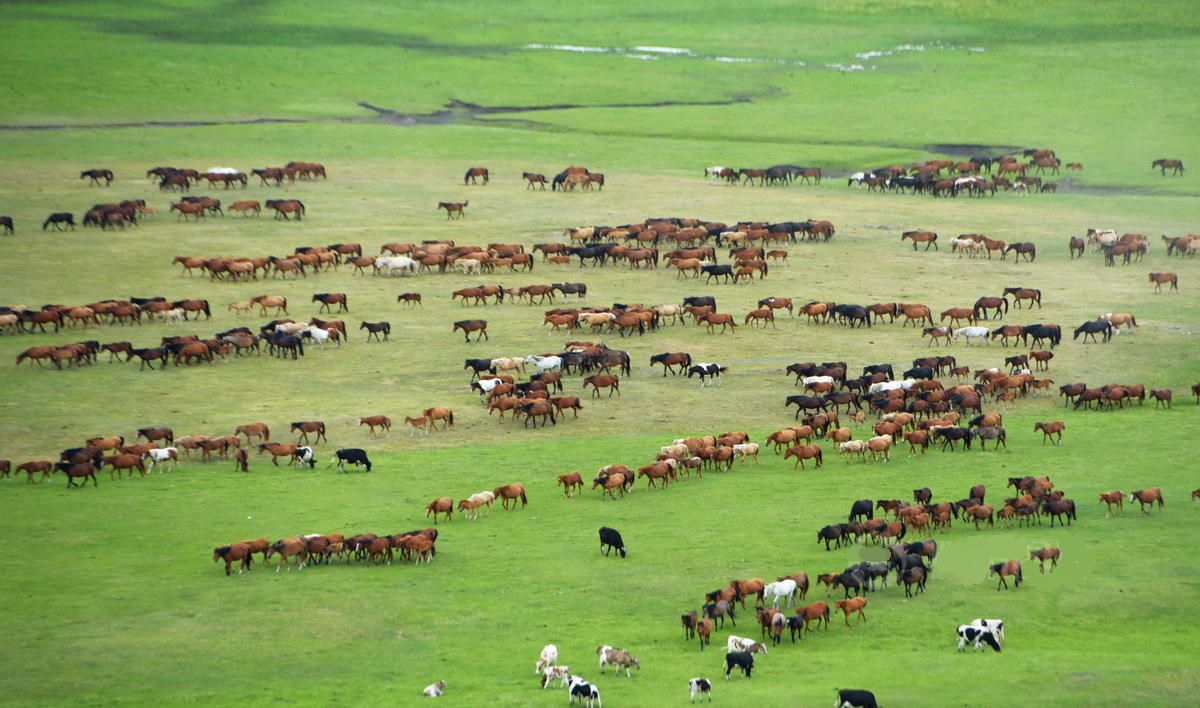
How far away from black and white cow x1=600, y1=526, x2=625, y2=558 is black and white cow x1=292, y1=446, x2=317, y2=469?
864 cm

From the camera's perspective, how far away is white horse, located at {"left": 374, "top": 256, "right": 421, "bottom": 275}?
53.3m

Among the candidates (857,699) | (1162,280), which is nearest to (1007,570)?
(857,699)

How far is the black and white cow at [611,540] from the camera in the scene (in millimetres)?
27922

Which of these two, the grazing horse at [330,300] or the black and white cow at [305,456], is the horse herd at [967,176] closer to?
the grazing horse at [330,300]

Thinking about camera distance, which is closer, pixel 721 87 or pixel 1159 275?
pixel 1159 275

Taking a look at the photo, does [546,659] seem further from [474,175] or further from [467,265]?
[474,175]

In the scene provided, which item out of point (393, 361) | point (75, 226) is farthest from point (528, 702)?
point (75, 226)

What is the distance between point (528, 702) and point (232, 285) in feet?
107

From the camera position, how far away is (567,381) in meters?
41.1

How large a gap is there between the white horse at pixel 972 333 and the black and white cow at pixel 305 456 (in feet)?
66.6

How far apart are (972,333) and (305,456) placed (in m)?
20.7

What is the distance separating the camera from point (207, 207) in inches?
2395

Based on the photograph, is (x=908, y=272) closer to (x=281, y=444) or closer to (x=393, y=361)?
(x=393, y=361)

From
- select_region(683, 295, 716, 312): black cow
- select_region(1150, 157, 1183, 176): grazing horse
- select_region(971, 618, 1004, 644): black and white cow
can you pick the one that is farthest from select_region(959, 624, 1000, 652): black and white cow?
select_region(1150, 157, 1183, 176): grazing horse
